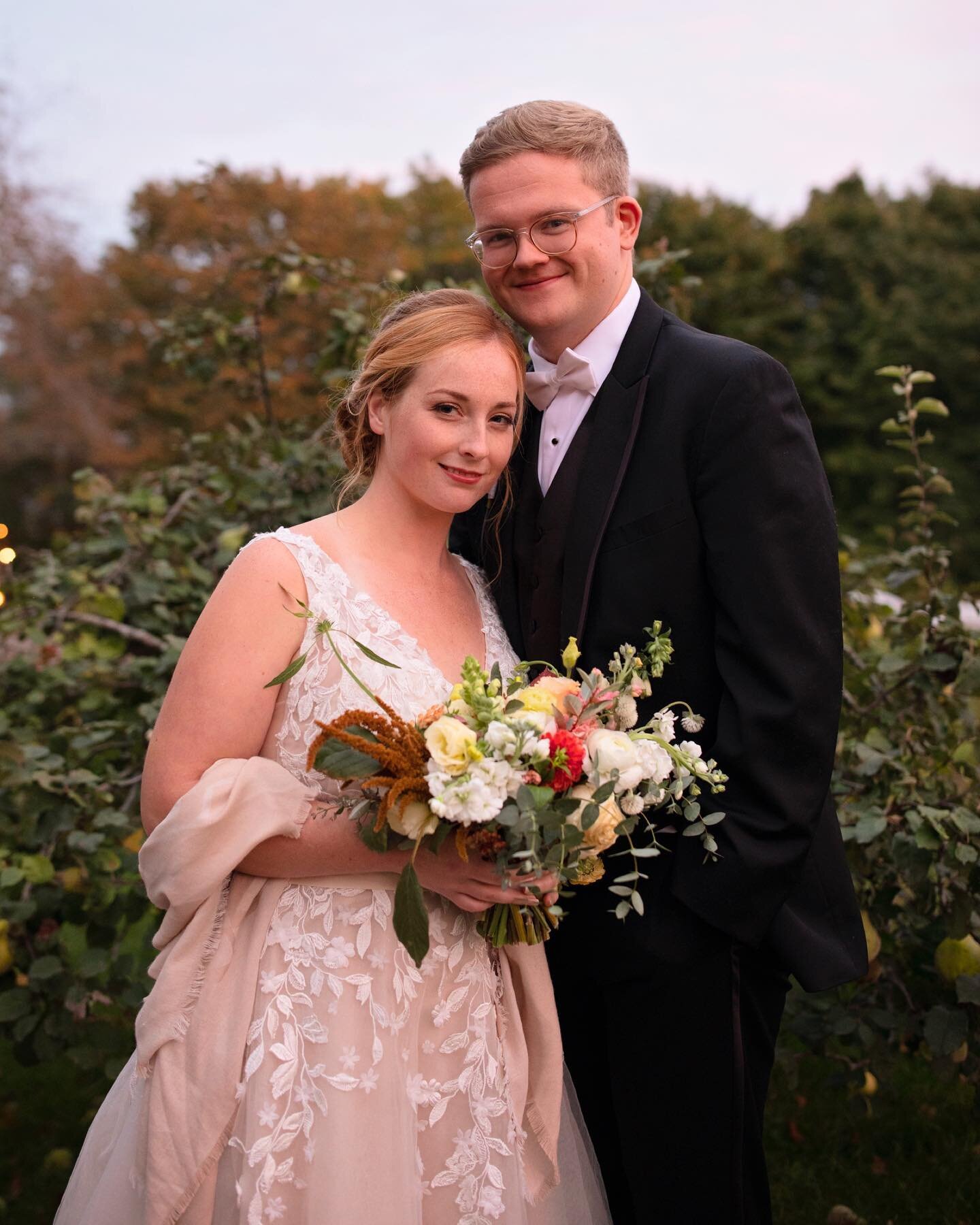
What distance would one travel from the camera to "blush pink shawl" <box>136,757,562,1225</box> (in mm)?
2047

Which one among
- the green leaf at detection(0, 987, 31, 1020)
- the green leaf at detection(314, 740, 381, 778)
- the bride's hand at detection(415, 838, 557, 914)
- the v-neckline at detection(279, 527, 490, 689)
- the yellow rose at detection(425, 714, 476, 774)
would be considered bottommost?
the green leaf at detection(0, 987, 31, 1020)

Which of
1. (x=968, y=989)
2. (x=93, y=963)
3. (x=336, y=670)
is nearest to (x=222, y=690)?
(x=336, y=670)

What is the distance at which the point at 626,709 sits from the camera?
2070 mm

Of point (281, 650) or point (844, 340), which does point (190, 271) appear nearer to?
point (844, 340)

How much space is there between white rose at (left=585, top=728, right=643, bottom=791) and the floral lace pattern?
0.47 metres

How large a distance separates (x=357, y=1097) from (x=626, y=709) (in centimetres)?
86

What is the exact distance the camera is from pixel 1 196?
82.2 feet

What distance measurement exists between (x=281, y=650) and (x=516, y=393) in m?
0.77

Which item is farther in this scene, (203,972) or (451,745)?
(203,972)

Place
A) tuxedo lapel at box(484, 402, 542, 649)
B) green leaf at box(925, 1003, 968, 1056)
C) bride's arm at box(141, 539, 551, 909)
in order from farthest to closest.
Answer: green leaf at box(925, 1003, 968, 1056) → tuxedo lapel at box(484, 402, 542, 649) → bride's arm at box(141, 539, 551, 909)

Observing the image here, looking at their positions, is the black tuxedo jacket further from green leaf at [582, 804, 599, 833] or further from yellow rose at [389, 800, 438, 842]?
yellow rose at [389, 800, 438, 842]

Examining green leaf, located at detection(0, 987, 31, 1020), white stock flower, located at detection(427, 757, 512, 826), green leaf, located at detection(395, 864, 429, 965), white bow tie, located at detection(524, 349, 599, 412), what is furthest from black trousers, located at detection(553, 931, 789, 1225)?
green leaf, located at detection(0, 987, 31, 1020)

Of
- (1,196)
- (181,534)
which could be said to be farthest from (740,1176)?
(1,196)

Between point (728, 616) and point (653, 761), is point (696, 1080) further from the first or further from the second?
point (728, 616)
